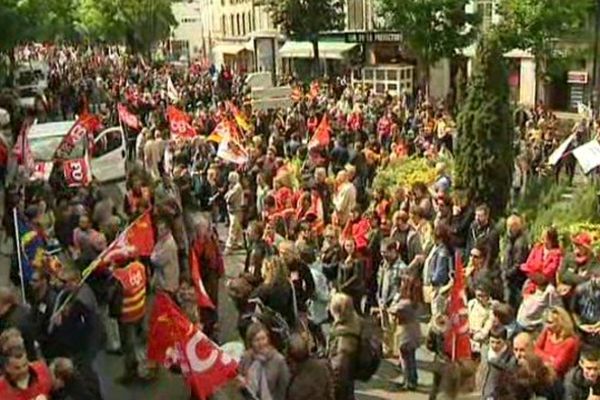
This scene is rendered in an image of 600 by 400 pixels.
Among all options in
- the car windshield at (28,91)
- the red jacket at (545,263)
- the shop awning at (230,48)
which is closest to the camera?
the red jacket at (545,263)

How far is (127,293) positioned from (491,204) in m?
7.49

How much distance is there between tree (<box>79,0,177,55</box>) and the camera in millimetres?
66188

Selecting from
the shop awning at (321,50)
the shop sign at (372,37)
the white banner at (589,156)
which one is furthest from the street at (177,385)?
the shop awning at (321,50)

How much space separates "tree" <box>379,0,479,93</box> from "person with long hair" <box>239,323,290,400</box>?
2874cm

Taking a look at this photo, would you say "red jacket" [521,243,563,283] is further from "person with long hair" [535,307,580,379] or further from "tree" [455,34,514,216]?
"tree" [455,34,514,216]

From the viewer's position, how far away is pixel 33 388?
733 centimetres

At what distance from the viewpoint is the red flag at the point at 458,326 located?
29.3ft

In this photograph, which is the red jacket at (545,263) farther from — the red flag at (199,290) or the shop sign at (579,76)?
the shop sign at (579,76)

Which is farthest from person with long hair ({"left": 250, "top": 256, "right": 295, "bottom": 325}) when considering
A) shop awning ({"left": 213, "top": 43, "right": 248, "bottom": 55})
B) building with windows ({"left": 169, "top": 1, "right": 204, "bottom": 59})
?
building with windows ({"left": 169, "top": 1, "right": 204, "bottom": 59})

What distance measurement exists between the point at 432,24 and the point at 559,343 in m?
29.0

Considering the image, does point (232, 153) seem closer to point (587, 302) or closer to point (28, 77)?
point (587, 302)

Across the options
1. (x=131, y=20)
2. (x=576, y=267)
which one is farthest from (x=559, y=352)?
(x=131, y=20)

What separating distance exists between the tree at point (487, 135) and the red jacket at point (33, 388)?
9.74m

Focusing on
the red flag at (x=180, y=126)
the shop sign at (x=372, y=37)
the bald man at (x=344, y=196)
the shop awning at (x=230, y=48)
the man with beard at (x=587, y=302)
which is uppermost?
the shop sign at (x=372, y=37)
